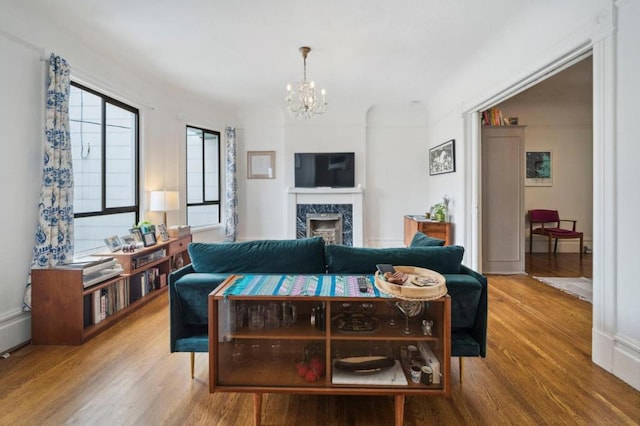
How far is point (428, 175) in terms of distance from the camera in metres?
6.04

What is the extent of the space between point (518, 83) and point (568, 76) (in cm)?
213

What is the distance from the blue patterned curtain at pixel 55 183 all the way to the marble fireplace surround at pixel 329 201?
3605 mm

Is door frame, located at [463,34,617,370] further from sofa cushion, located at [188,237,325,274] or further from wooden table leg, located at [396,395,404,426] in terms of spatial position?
sofa cushion, located at [188,237,325,274]

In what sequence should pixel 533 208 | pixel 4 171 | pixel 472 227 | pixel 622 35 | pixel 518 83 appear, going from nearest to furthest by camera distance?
pixel 622 35, pixel 4 171, pixel 518 83, pixel 472 227, pixel 533 208

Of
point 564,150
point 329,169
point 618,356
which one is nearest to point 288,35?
Result: point 329,169

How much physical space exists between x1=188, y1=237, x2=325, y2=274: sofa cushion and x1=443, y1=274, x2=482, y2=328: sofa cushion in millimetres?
824

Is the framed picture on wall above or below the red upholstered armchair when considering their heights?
above

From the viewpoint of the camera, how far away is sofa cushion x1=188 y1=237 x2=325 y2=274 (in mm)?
2039

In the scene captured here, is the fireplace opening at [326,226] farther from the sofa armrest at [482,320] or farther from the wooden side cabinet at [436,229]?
the sofa armrest at [482,320]

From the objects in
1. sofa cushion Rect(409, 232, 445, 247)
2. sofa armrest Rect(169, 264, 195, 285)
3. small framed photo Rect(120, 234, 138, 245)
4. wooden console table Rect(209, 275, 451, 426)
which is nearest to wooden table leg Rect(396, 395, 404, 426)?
wooden console table Rect(209, 275, 451, 426)

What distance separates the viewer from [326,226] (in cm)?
603

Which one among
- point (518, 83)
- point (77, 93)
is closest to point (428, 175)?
point (518, 83)

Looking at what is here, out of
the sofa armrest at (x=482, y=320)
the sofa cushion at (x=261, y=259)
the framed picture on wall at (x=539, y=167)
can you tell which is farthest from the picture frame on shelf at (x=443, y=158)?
the sofa cushion at (x=261, y=259)

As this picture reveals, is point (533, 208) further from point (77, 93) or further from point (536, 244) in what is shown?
point (77, 93)
